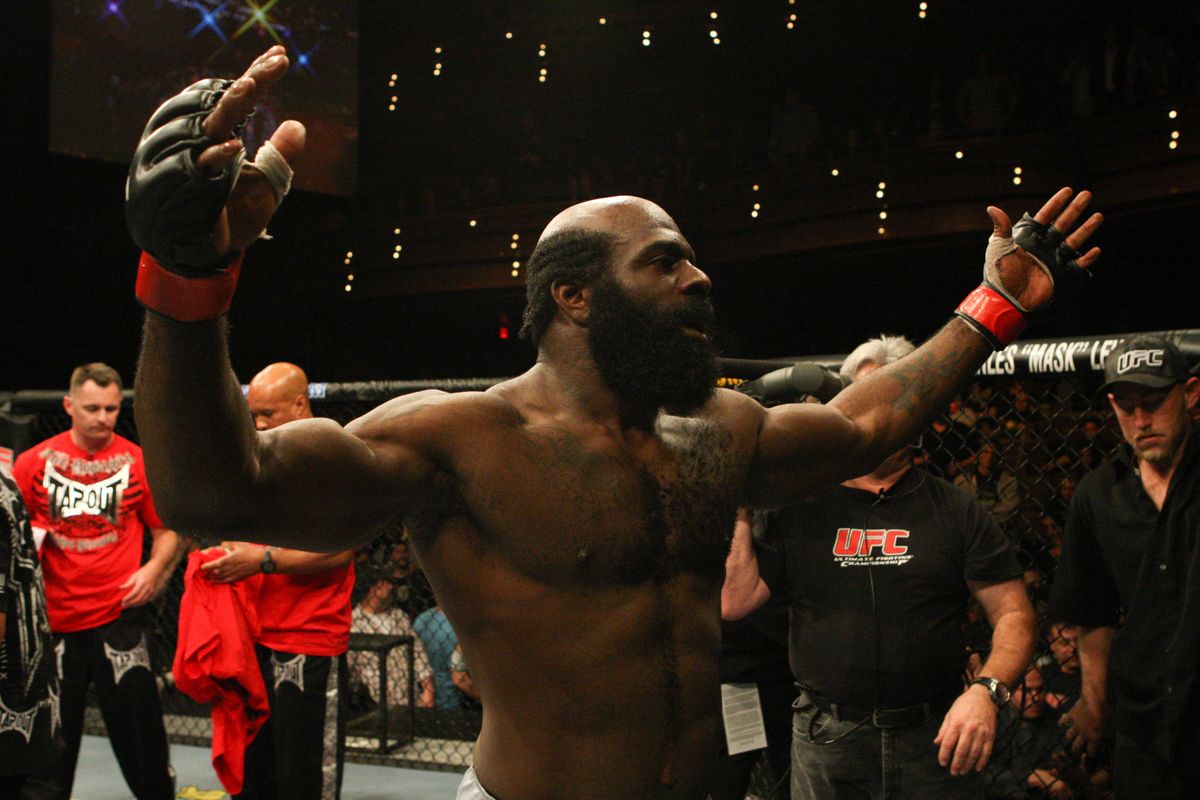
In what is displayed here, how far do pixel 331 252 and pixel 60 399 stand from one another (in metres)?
6.77

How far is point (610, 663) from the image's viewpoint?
4.39 ft

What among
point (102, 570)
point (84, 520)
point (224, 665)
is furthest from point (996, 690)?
point (84, 520)

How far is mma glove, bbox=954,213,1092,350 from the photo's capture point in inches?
66.7

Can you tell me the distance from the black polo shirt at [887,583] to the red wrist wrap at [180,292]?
1576mm

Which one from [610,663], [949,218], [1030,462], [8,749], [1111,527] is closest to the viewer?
[610,663]

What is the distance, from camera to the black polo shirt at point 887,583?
2193 mm

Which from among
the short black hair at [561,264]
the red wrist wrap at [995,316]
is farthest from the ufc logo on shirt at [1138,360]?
the short black hair at [561,264]

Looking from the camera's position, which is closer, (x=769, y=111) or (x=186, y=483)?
(x=186, y=483)

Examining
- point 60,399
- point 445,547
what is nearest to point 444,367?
point 60,399

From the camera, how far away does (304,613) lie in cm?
303

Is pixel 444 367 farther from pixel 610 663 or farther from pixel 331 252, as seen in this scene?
pixel 610 663

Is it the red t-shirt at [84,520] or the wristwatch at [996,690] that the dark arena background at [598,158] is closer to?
the red t-shirt at [84,520]

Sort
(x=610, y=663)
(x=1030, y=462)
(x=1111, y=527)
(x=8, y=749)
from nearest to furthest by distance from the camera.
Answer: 1. (x=610, y=663)
2. (x=1111, y=527)
3. (x=8, y=749)
4. (x=1030, y=462)

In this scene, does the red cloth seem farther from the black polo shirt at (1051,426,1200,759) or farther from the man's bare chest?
Answer: the black polo shirt at (1051,426,1200,759)
